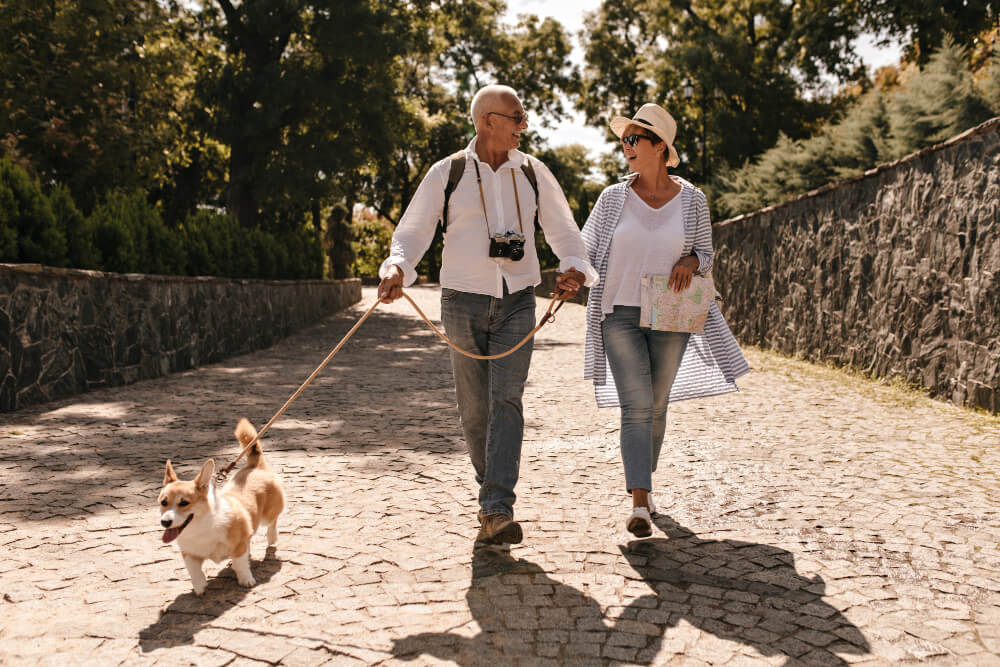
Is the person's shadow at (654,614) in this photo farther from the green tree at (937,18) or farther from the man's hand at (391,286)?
the green tree at (937,18)

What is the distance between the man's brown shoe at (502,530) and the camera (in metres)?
3.88

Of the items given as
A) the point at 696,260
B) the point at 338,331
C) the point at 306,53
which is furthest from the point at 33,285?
the point at 306,53

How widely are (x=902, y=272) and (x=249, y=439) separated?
769cm

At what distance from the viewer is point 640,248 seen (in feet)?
14.6

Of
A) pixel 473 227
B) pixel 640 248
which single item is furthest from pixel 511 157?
pixel 640 248

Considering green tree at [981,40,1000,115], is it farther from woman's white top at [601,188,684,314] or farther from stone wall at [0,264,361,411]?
stone wall at [0,264,361,411]

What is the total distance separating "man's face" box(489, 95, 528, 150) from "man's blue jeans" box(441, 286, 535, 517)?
0.74m

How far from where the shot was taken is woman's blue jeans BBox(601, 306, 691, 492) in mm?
Result: 4207

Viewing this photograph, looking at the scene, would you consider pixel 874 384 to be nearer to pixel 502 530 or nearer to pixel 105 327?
pixel 502 530

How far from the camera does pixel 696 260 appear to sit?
4469 millimetres

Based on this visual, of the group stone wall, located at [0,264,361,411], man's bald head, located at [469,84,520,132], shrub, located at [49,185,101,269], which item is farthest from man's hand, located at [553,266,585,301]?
shrub, located at [49,185,101,269]

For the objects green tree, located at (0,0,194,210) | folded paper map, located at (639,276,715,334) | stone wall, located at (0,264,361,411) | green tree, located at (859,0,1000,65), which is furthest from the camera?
green tree, located at (859,0,1000,65)

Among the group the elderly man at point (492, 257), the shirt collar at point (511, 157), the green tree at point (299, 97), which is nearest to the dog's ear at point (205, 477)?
the elderly man at point (492, 257)

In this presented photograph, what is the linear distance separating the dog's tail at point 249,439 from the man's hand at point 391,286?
872mm
